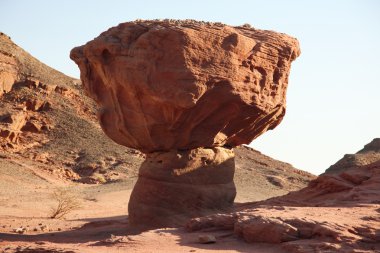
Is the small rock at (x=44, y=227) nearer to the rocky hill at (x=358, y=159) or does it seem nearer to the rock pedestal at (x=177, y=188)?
the rock pedestal at (x=177, y=188)

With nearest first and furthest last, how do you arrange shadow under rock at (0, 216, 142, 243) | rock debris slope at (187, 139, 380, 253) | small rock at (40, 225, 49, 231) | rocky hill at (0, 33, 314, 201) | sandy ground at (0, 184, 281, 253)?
rock debris slope at (187, 139, 380, 253) < sandy ground at (0, 184, 281, 253) < shadow under rock at (0, 216, 142, 243) < small rock at (40, 225, 49, 231) < rocky hill at (0, 33, 314, 201)

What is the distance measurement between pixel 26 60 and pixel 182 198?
3305 centimetres

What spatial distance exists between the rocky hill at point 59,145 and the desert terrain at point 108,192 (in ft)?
0.25

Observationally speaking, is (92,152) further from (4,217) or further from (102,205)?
(4,217)

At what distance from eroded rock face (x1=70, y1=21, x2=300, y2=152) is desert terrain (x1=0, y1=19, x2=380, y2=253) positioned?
2.13 metres

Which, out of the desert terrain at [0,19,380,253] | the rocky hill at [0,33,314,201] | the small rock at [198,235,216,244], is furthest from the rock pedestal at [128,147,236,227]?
the rocky hill at [0,33,314,201]

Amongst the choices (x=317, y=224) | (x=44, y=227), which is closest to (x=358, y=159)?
(x=44, y=227)

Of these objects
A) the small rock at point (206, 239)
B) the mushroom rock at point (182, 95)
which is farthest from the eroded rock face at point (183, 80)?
the small rock at point (206, 239)

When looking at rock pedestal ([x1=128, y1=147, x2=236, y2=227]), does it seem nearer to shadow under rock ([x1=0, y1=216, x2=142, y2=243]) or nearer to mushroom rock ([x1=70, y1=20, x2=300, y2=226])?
mushroom rock ([x1=70, y1=20, x2=300, y2=226])

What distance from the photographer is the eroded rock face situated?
1063 cm

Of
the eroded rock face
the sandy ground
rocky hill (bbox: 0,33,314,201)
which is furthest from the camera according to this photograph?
rocky hill (bbox: 0,33,314,201)

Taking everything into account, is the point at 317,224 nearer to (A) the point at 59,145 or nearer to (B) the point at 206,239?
(B) the point at 206,239

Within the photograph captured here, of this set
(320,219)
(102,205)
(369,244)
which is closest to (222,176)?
(320,219)

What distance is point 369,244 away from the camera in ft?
24.9
